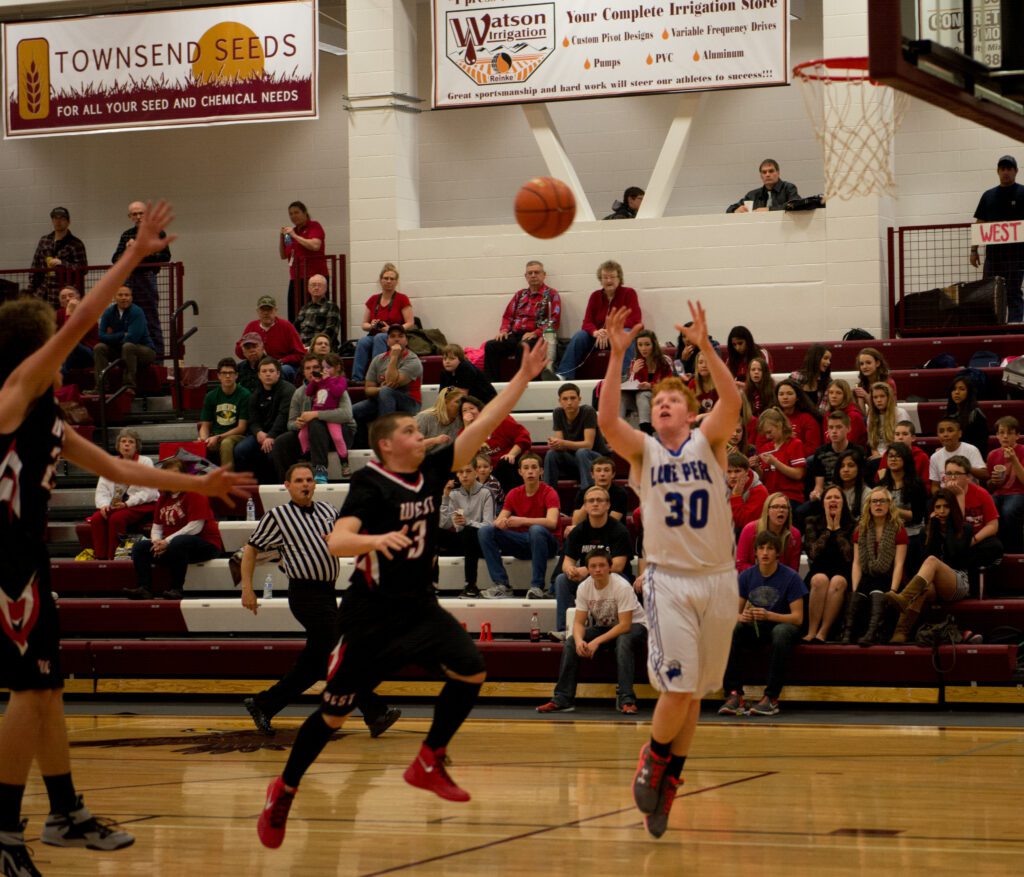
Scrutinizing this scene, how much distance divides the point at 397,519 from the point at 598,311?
9052mm

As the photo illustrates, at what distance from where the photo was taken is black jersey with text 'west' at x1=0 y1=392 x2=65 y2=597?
16.8 ft

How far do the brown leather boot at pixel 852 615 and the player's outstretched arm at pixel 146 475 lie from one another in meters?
6.44

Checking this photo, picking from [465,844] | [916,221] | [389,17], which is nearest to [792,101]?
[916,221]

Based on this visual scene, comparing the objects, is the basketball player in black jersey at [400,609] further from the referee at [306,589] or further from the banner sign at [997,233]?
the banner sign at [997,233]

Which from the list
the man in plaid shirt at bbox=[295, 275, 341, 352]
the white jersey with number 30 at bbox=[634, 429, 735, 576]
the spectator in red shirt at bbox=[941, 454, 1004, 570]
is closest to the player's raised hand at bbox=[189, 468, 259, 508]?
the white jersey with number 30 at bbox=[634, 429, 735, 576]

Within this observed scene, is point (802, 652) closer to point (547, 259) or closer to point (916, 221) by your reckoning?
point (547, 259)

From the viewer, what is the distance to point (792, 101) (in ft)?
55.9

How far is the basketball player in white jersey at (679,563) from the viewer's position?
20.0 ft

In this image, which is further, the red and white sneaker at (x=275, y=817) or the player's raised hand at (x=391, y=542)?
the red and white sneaker at (x=275, y=817)

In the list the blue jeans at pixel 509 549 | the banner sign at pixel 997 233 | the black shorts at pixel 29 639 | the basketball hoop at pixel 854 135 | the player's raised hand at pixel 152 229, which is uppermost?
the basketball hoop at pixel 854 135

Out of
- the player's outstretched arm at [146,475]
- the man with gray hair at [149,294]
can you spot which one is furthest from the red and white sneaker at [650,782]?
the man with gray hair at [149,294]

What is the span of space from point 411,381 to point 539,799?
7.34 m

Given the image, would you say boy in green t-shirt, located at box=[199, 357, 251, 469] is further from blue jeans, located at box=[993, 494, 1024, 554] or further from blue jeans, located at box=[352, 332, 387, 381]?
blue jeans, located at box=[993, 494, 1024, 554]

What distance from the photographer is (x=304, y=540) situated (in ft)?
31.9
